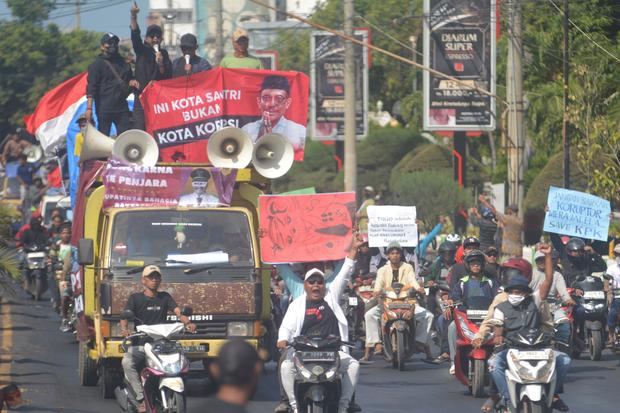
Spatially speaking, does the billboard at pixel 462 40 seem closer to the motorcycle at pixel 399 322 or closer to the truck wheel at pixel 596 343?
the truck wheel at pixel 596 343

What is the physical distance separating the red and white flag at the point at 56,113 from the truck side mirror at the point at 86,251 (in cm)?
605

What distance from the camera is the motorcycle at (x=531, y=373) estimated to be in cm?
1286

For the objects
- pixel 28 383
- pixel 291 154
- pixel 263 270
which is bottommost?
pixel 28 383

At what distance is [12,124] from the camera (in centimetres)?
8550

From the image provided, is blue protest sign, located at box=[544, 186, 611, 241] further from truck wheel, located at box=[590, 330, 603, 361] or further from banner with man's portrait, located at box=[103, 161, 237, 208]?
banner with man's portrait, located at box=[103, 161, 237, 208]

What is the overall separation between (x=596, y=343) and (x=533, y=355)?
706cm

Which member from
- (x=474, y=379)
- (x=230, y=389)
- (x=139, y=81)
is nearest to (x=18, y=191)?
(x=139, y=81)

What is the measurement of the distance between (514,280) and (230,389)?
26.6 feet

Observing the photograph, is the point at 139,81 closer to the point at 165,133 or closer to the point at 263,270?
the point at 165,133

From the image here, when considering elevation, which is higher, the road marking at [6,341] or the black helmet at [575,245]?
the black helmet at [575,245]

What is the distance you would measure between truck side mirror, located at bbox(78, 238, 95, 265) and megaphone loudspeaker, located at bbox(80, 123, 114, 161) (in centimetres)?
187

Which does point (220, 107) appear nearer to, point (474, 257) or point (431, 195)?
point (474, 257)

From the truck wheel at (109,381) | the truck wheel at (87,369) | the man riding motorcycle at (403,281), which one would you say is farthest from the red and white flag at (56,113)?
the truck wheel at (109,381)

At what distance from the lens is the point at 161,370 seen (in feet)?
44.4
